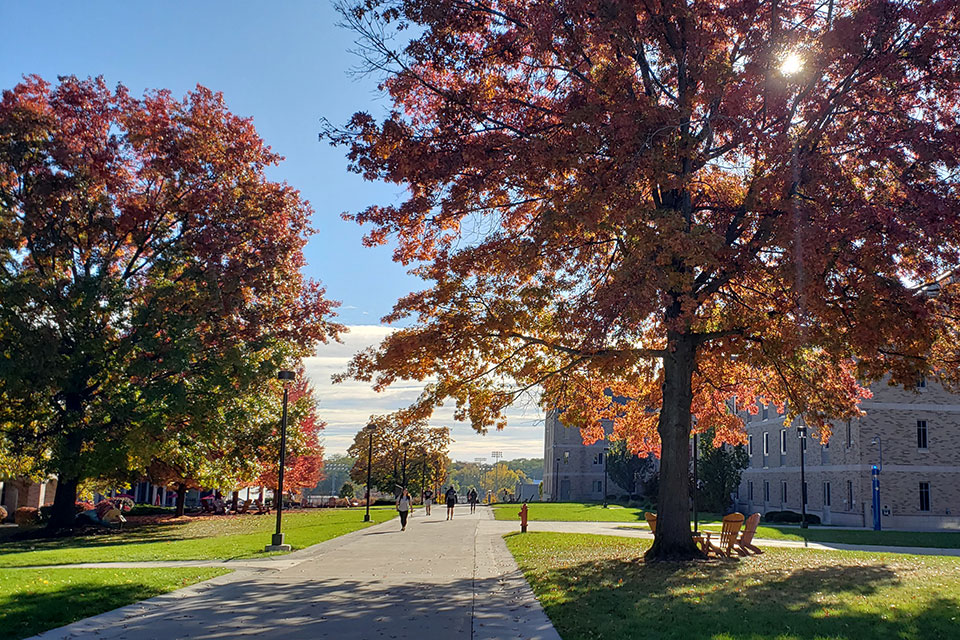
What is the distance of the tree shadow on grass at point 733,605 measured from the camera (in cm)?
823

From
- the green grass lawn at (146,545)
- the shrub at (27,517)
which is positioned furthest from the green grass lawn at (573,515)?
the shrub at (27,517)

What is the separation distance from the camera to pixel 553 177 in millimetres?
15680

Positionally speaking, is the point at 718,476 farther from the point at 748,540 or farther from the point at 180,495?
the point at 748,540

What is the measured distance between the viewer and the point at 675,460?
15898 mm

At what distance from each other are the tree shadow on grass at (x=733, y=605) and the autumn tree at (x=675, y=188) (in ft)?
9.93

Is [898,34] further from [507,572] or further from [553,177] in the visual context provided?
[507,572]

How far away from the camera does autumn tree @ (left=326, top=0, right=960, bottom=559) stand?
42.0 ft

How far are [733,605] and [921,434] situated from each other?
39555 millimetres

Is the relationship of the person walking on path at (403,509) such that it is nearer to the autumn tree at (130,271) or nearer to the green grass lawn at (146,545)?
the green grass lawn at (146,545)

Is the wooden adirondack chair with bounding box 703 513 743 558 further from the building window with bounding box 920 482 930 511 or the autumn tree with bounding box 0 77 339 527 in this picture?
the building window with bounding box 920 482 930 511

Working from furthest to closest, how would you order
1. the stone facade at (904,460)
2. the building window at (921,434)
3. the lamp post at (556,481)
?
the lamp post at (556,481)
the building window at (921,434)
the stone facade at (904,460)

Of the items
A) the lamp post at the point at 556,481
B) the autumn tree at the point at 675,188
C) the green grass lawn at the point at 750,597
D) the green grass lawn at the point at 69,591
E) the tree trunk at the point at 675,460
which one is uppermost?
the autumn tree at the point at 675,188

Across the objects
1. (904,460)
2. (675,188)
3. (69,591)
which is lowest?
(69,591)

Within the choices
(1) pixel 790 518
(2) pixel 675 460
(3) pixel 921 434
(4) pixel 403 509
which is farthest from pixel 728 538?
(3) pixel 921 434
